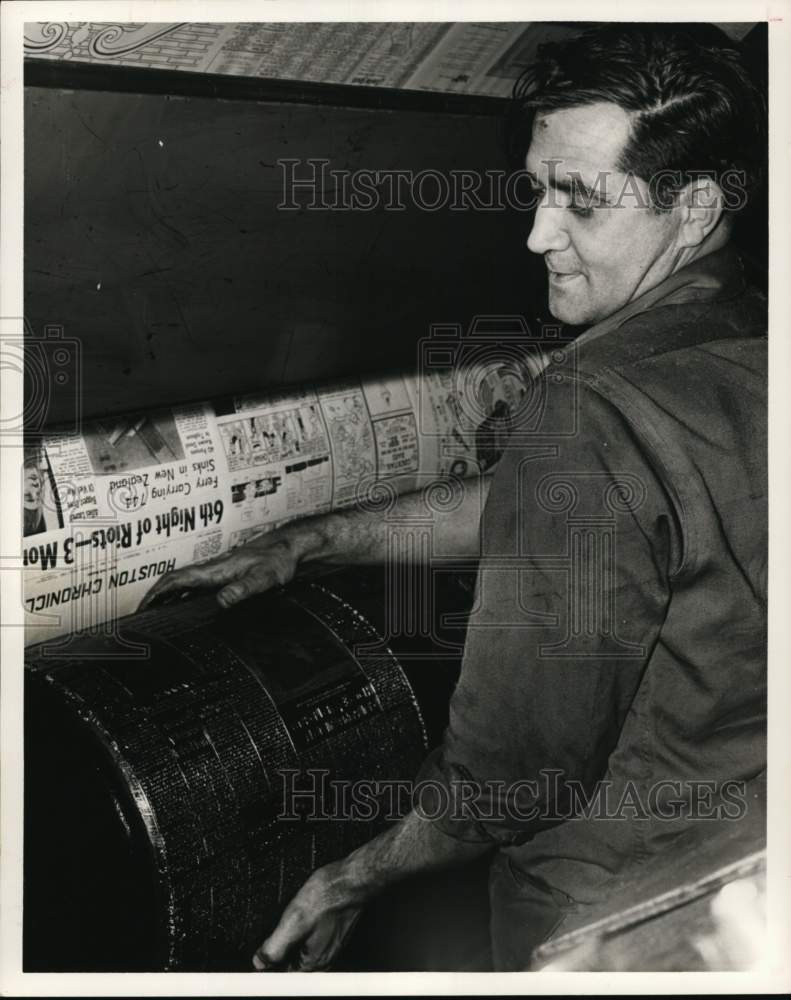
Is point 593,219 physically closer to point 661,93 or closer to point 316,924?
point 661,93

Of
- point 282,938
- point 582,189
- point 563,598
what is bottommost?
point 282,938

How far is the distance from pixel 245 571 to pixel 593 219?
1.58 feet

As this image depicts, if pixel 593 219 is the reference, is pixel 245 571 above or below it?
below

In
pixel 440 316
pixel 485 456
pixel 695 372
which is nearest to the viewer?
pixel 695 372

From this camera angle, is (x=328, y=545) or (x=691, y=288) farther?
(x=328, y=545)

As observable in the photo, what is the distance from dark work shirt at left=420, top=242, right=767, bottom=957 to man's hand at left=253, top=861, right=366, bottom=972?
114mm

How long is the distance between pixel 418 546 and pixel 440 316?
231mm

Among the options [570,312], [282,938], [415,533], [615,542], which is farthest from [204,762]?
[570,312]

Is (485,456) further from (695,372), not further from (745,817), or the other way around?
(745,817)

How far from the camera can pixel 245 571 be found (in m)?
1.10

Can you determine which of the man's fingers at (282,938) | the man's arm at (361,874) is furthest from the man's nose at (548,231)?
the man's fingers at (282,938)

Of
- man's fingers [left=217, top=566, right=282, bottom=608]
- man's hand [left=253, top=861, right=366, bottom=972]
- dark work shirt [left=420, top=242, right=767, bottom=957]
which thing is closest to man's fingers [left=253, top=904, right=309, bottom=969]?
man's hand [left=253, top=861, right=366, bottom=972]

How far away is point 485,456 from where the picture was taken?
1.19 m

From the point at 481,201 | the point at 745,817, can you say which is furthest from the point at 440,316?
the point at 745,817
